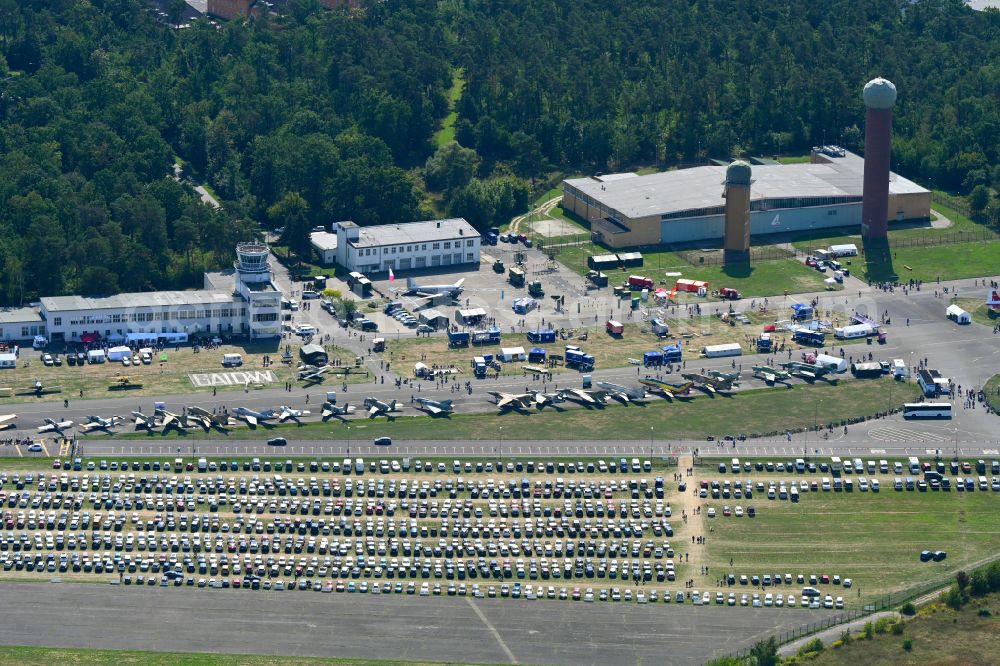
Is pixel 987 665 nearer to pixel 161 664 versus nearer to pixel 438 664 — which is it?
pixel 438 664

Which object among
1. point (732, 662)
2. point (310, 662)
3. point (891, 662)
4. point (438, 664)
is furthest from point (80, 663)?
point (891, 662)

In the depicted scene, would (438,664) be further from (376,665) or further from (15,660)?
(15,660)

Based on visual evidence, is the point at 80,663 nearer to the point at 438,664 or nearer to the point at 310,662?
the point at 310,662

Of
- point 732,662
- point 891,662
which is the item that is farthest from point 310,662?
point 891,662

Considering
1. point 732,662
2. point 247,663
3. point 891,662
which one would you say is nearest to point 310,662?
point 247,663

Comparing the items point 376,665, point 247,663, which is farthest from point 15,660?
point 376,665

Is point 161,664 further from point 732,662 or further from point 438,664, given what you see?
point 732,662
